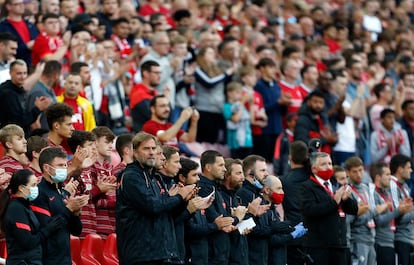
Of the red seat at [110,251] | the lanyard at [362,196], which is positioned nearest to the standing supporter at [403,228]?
the lanyard at [362,196]

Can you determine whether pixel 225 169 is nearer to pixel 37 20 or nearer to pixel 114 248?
pixel 114 248

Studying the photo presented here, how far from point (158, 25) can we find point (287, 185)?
623 centimetres

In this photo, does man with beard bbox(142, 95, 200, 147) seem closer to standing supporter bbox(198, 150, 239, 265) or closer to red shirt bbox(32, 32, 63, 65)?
red shirt bbox(32, 32, 63, 65)

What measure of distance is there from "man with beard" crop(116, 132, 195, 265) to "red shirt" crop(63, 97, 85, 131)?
3.05m

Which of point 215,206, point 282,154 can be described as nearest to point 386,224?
point 282,154

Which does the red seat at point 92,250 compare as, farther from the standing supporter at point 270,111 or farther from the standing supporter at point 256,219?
the standing supporter at point 270,111

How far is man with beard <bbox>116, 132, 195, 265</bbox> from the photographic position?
11109 millimetres

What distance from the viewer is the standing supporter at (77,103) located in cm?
1440

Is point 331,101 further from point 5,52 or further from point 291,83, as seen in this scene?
point 5,52

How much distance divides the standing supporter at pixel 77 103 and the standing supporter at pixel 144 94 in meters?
1.44

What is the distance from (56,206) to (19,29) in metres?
6.44

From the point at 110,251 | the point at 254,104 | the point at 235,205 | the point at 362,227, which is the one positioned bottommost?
the point at 362,227

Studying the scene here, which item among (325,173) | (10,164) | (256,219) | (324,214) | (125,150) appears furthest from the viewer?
(325,173)

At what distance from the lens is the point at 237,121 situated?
1822 centimetres
